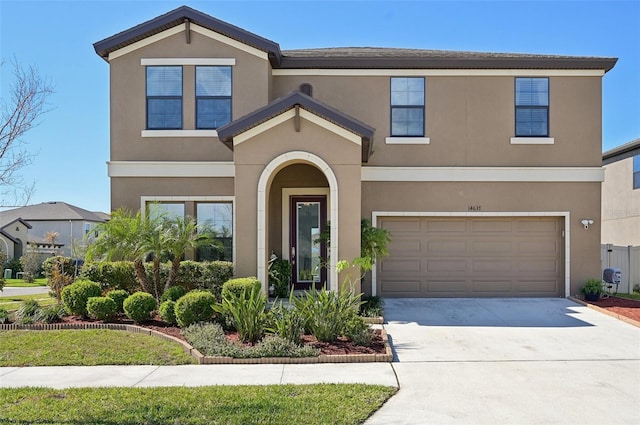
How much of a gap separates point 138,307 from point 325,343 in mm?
4074

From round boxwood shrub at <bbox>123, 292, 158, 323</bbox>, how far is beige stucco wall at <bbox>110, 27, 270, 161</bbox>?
4.93 m

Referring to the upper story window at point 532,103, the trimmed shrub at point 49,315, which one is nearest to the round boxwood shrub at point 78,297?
the trimmed shrub at point 49,315

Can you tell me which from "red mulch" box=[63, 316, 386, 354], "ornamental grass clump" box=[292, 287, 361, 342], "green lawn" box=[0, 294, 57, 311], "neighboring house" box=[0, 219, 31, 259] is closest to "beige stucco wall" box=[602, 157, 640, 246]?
"red mulch" box=[63, 316, 386, 354]

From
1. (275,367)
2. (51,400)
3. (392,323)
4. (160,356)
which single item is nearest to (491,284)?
(392,323)

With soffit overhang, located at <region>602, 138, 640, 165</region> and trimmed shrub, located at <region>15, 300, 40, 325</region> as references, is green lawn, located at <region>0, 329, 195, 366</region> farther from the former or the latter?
soffit overhang, located at <region>602, 138, 640, 165</region>

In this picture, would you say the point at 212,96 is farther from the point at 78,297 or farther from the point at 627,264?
the point at 627,264

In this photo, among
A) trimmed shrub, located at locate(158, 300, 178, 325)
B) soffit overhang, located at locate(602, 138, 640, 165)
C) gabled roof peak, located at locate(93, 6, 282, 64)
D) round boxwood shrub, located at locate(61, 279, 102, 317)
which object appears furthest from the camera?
soffit overhang, located at locate(602, 138, 640, 165)

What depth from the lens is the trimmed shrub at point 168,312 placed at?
9883 millimetres

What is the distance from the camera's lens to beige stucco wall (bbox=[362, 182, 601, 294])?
1408cm

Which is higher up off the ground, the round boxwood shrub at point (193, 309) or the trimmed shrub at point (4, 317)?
the round boxwood shrub at point (193, 309)

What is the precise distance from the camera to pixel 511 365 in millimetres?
7836

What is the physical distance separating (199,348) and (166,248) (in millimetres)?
3621

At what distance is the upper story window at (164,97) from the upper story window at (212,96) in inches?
22.4

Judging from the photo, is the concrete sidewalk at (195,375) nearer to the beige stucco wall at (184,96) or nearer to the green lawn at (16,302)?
the green lawn at (16,302)
